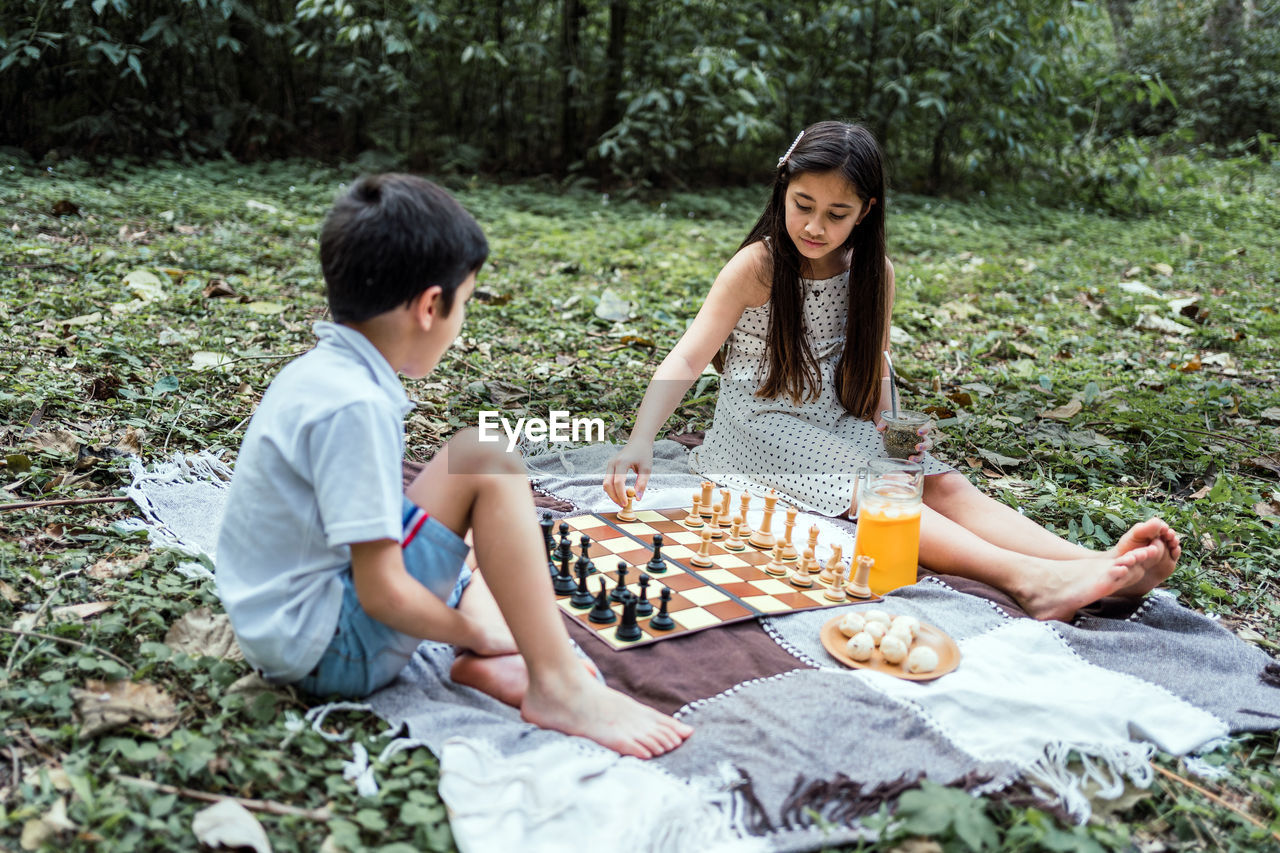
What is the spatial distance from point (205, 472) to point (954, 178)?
827cm

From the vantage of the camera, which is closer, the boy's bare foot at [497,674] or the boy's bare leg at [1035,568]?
the boy's bare foot at [497,674]

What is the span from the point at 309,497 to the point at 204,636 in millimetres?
527

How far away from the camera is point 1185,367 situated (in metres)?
4.19

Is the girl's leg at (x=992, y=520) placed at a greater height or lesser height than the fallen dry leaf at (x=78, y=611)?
greater

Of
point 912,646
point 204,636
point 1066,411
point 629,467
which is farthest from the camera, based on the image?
point 1066,411

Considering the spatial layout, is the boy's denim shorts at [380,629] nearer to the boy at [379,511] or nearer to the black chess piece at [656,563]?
the boy at [379,511]

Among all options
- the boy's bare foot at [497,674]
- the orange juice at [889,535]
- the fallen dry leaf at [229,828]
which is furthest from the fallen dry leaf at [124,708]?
the orange juice at [889,535]

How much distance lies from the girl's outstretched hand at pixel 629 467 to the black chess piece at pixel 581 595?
307mm

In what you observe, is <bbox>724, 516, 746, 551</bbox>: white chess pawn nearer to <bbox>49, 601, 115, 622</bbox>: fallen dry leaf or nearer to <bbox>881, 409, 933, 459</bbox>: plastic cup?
<bbox>881, 409, 933, 459</bbox>: plastic cup

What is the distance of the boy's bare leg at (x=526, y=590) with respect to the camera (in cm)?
160

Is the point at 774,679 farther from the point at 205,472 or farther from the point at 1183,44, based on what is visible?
the point at 1183,44

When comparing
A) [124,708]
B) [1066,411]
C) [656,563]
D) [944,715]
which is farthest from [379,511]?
[1066,411]

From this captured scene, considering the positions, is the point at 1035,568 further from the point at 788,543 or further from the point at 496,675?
the point at 496,675

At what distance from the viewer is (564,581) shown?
2.17 meters
